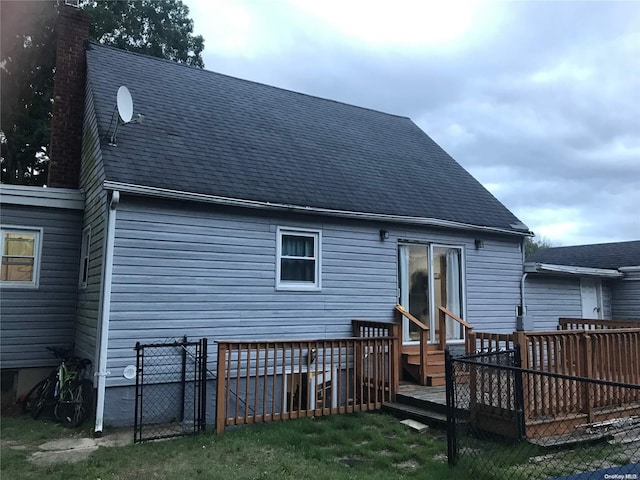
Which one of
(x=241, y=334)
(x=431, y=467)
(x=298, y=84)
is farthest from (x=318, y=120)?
(x=298, y=84)

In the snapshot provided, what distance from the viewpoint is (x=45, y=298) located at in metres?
8.45

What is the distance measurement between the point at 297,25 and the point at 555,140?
2252 cm

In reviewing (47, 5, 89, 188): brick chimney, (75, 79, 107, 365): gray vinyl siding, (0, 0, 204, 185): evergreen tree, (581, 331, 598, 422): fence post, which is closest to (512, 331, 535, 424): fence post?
(581, 331, 598, 422): fence post

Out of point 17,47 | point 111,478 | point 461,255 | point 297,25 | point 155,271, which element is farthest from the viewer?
point 17,47

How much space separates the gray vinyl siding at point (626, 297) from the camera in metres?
13.6

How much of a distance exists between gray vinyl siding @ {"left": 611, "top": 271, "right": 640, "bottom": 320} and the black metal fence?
8.68 m

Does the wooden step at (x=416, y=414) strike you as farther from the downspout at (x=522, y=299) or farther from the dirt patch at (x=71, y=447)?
the downspout at (x=522, y=299)

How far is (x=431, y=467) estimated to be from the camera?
4801mm

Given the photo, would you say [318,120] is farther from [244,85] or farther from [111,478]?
[111,478]

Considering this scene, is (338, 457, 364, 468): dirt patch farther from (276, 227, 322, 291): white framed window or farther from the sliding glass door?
the sliding glass door

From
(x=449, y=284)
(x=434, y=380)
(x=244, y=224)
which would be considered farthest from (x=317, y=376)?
(x=449, y=284)

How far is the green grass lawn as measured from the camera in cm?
470

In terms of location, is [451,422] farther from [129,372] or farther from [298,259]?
[129,372]

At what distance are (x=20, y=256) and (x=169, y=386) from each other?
12.3 ft
